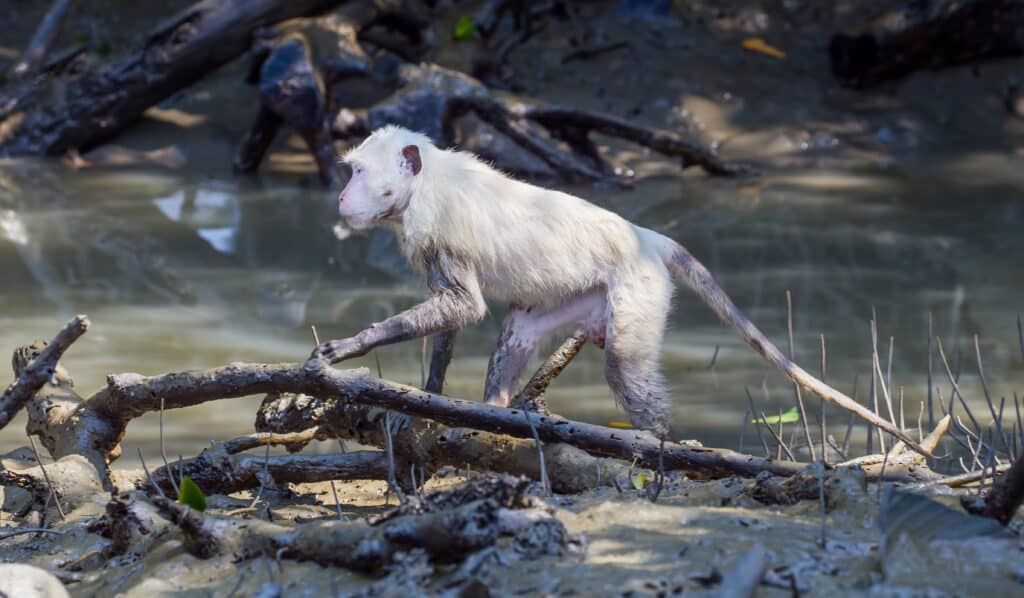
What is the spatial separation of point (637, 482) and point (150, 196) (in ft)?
28.6

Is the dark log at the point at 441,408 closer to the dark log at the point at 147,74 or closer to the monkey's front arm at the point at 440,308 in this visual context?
the monkey's front arm at the point at 440,308

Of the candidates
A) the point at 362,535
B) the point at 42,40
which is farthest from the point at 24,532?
the point at 42,40

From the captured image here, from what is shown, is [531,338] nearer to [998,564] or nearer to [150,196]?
[998,564]

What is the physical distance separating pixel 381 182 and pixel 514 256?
0.58 metres

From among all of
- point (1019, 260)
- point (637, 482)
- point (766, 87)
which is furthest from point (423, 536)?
point (766, 87)

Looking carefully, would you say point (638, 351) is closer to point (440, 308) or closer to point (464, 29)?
point (440, 308)

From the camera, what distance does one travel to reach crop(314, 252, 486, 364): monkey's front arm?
4254 mm

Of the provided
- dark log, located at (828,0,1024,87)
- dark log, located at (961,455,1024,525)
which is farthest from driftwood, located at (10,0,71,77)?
dark log, located at (961,455,1024,525)

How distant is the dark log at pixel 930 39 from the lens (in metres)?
13.7

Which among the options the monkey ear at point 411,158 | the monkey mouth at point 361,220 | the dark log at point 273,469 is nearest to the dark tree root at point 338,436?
the dark log at point 273,469

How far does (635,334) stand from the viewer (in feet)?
15.0

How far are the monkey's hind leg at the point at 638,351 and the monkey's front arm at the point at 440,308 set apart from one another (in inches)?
20.9

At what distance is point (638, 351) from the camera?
179 inches

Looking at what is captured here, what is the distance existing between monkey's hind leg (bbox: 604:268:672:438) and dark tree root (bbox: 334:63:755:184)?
20.4 ft
